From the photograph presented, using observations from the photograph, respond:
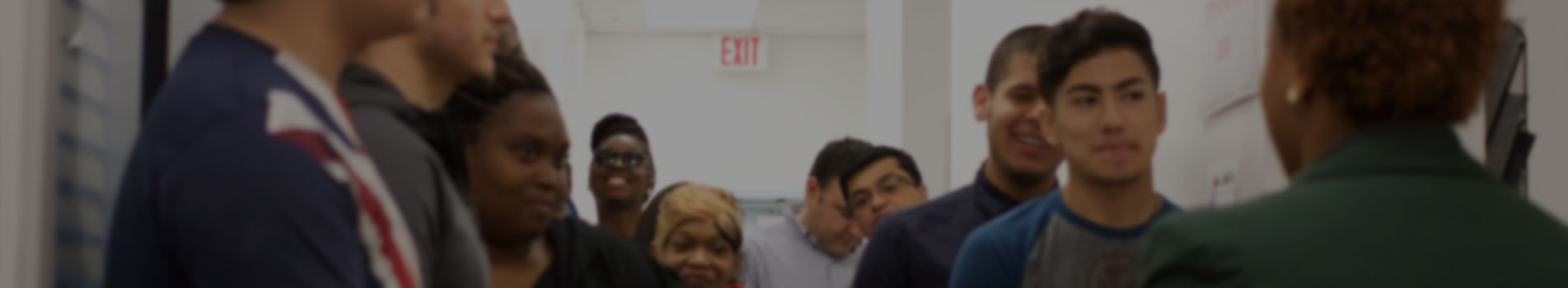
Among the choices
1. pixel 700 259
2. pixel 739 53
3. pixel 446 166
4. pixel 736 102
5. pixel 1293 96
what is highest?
pixel 1293 96

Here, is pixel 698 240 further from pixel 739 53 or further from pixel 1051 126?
pixel 739 53

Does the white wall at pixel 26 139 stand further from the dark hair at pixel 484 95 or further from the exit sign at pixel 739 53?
the exit sign at pixel 739 53

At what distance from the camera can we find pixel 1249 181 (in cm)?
218

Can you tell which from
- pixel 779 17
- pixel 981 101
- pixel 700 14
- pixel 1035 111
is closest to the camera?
pixel 1035 111

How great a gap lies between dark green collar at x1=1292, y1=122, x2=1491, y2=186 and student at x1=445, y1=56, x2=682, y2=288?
108 centimetres

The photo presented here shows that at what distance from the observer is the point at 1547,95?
1.80 m

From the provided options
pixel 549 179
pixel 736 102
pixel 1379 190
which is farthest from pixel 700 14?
pixel 1379 190

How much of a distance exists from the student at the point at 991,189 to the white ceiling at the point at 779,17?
22.7 ft

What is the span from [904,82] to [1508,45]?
4385 millimetres

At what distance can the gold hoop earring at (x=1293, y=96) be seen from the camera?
1135 mm

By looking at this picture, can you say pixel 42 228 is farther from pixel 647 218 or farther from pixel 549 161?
pixel 647 218

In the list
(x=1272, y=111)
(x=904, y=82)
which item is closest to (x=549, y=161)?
(x=1272, y=111)

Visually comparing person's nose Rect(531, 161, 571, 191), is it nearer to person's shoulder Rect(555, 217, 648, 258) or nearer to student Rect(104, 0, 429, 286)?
person's shoulder Rect(555, 217, 648, 258)

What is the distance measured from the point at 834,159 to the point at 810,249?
511 millimetres
